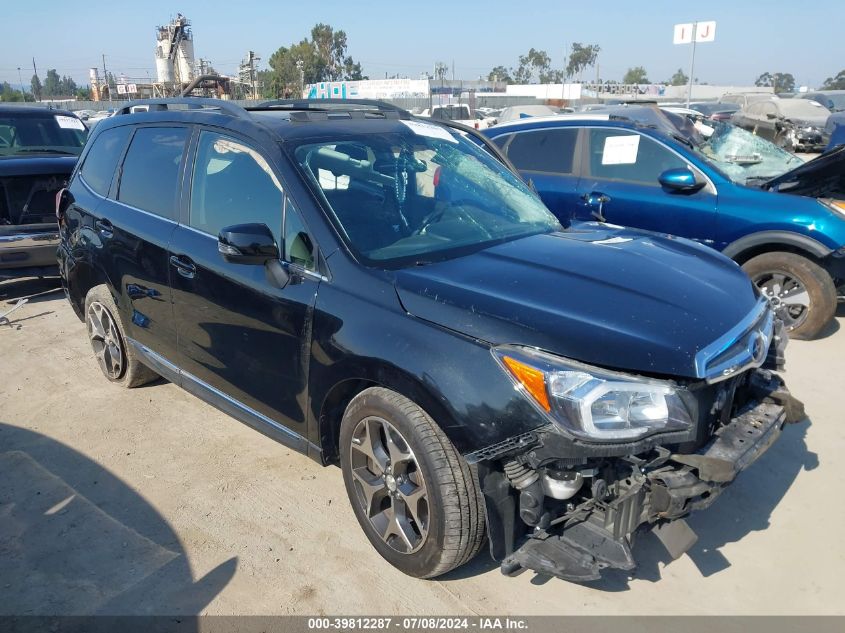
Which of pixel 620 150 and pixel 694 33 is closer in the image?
pixel 620 150

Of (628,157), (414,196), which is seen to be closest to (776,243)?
(628,157)

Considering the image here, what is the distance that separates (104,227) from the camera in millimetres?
4344

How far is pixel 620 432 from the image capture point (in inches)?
90.2

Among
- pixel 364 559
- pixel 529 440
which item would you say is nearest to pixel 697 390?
pixel 529 440

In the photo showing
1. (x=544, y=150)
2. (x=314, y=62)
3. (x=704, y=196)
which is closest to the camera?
(x=704, y=196)

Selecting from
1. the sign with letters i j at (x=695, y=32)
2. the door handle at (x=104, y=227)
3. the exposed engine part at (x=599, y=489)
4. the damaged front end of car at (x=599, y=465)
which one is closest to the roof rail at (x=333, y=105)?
the door handle at (x=104, y=227)

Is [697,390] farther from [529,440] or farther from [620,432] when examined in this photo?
[529,440]

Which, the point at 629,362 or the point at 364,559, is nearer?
the point at 629,362

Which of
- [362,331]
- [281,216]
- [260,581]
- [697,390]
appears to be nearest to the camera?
[697,390]

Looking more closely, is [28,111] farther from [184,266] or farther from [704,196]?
[704,196]

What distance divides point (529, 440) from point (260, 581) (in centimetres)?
143

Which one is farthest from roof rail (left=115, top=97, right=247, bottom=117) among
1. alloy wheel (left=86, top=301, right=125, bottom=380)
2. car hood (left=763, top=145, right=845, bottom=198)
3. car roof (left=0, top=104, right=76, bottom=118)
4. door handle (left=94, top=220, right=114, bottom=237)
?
car hood (left=763, top=145, right=845, bottom=198)

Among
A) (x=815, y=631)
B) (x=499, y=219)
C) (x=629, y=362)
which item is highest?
(x=499, y=219)

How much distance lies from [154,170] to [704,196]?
14.4 ft
